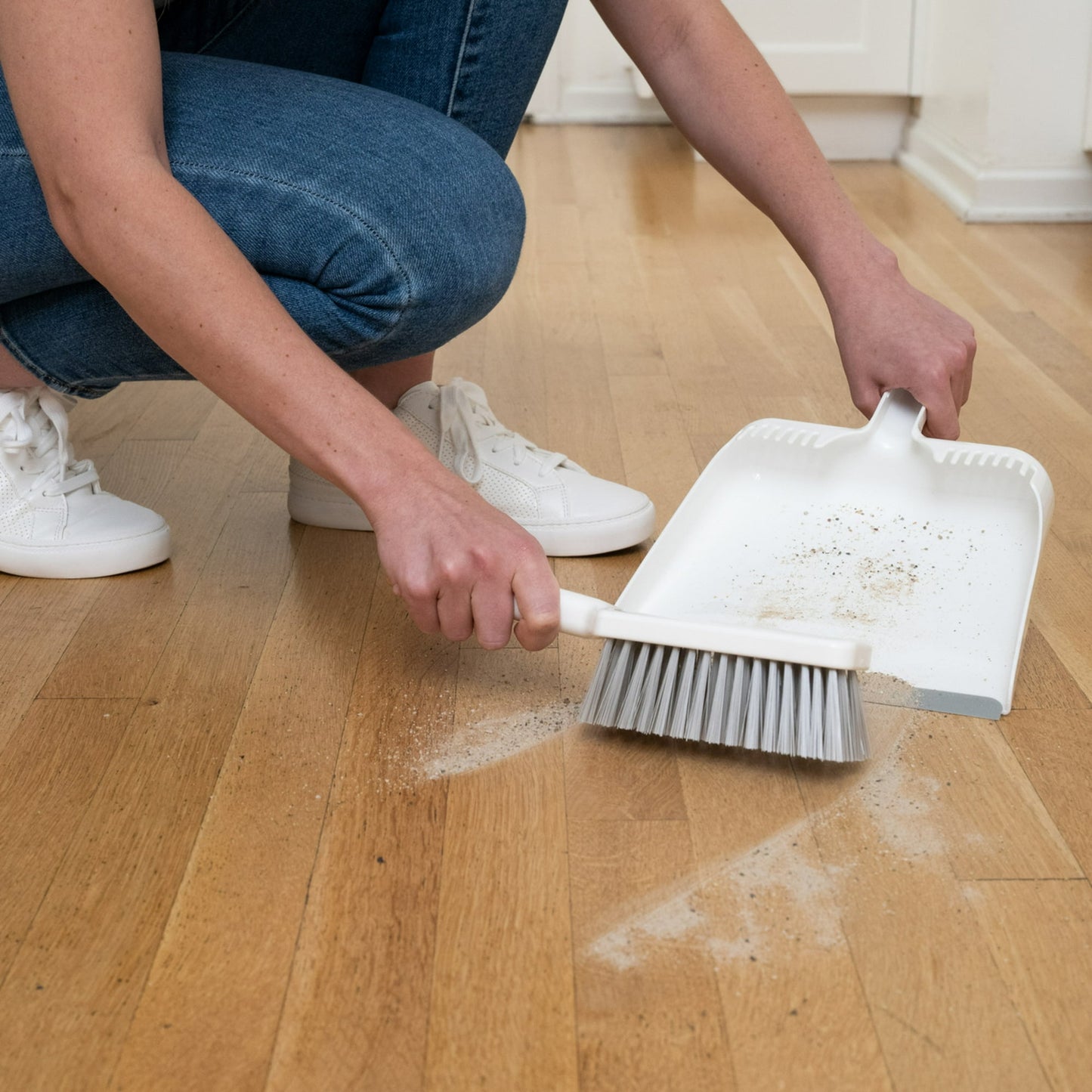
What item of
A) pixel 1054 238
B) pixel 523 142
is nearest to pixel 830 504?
pixel 1054 238

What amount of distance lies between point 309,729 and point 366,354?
0.30 m

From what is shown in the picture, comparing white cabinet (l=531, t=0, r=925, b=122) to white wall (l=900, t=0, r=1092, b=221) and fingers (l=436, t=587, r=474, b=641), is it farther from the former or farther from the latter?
fingers (l=436, t=587, r=474, b=641)

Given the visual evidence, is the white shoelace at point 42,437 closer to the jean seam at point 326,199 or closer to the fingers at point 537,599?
the jean seam at point 326,199

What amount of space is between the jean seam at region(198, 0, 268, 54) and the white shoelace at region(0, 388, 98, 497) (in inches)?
A: 12.9

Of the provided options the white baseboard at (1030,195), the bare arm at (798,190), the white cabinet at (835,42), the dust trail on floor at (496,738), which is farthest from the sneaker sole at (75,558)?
the white cabinet at (835,42)

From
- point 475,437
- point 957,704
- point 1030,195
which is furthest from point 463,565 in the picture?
point 1030,195

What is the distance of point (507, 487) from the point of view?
1003 mm

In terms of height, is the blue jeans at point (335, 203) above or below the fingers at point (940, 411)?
above

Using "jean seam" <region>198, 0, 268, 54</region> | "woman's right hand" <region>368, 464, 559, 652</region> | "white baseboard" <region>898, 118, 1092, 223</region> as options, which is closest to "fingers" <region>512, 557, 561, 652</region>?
"woman's right hand" <region>368, 464, 559, 652</region>

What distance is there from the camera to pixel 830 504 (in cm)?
88

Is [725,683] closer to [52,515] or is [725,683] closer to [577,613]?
[577,613]

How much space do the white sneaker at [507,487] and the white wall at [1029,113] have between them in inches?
59.2

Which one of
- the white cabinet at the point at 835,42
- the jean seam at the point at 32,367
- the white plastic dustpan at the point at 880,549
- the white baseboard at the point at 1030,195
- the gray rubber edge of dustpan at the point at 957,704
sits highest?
the jean seam at the point at 32,367

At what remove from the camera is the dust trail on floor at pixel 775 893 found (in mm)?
556
